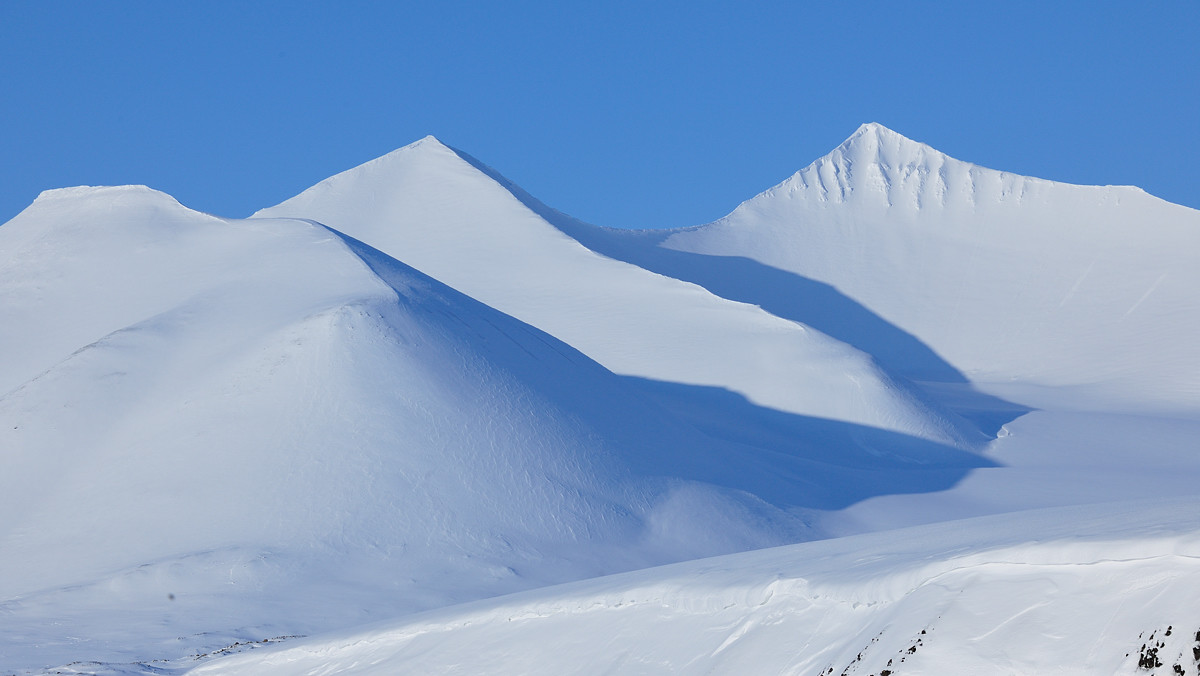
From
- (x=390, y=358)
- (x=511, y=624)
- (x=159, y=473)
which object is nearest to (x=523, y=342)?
(x=390, y=358)

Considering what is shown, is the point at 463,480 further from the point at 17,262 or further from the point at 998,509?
the point at 17,262

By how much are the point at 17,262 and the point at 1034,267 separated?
40897 mm

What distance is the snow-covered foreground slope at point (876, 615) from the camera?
233 inches

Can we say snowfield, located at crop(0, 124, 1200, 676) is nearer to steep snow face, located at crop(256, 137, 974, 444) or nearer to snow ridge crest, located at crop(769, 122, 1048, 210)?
steep snow face, located at crop(256, 137, 974, 444)

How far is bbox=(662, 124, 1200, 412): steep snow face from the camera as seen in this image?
44031 millimetres

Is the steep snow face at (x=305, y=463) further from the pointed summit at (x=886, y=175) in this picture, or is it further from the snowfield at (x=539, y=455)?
the pointed summit at (x=886, y=175)

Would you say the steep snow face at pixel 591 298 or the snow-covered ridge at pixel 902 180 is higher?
the snow-covered ridge at pixel 902 180

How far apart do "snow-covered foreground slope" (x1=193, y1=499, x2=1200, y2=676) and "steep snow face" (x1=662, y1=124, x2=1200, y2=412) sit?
110 ft

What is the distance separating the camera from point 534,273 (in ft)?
128

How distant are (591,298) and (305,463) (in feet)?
63.1

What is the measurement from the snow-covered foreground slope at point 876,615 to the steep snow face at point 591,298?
2199 cm

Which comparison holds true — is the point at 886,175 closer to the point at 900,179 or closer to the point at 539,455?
the point at 900,179

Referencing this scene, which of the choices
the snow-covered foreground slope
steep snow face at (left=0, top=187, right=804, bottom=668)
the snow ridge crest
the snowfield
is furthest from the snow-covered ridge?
the snow-covered foreground slope

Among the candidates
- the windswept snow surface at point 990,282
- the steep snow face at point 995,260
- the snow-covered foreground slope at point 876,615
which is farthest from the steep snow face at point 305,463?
the steep snow face at point 995,260
